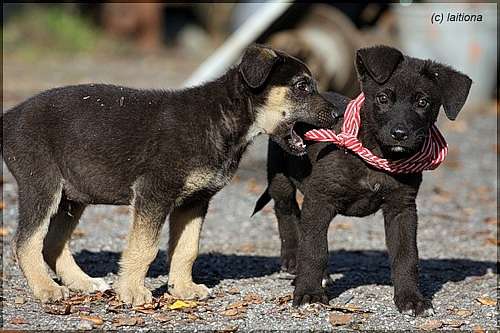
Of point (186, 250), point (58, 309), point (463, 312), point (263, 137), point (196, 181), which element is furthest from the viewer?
point (263, 137)

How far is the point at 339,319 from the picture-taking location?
262 inches

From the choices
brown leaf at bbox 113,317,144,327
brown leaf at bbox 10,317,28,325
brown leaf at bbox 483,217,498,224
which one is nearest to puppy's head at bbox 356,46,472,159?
brown leaf at bbox 113,317,144,327

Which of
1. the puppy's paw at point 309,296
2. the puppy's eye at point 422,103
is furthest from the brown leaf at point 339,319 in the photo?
the puppy's eye at point 422,103

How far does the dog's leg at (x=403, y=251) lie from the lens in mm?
6918

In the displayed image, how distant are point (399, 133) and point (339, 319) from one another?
51.1 inches

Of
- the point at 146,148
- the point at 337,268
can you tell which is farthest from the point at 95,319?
the point at 337,268

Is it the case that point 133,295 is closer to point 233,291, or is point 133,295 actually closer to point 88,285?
point 88,285

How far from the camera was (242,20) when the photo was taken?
83.7ft

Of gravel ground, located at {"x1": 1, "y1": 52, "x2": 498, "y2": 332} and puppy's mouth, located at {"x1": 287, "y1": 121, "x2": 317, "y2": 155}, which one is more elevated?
puppy's mouth, located at {"x1": 287, "y1": 121, "x2": 317, "y2": 155}

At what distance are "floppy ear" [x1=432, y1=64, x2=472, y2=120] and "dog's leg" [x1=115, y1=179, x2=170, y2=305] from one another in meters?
2.03

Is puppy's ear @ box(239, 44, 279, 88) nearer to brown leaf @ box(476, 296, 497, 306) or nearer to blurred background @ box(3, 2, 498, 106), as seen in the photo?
brown leaf @ box(476, 296, 497, 306)

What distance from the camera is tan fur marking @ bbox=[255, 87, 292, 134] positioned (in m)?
7.00

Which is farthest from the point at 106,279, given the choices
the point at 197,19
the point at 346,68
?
the point at 197,19

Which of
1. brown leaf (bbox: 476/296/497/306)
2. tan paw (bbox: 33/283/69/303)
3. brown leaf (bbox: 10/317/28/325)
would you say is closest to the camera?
brown leaf (bbox: 10/317/28/325)
